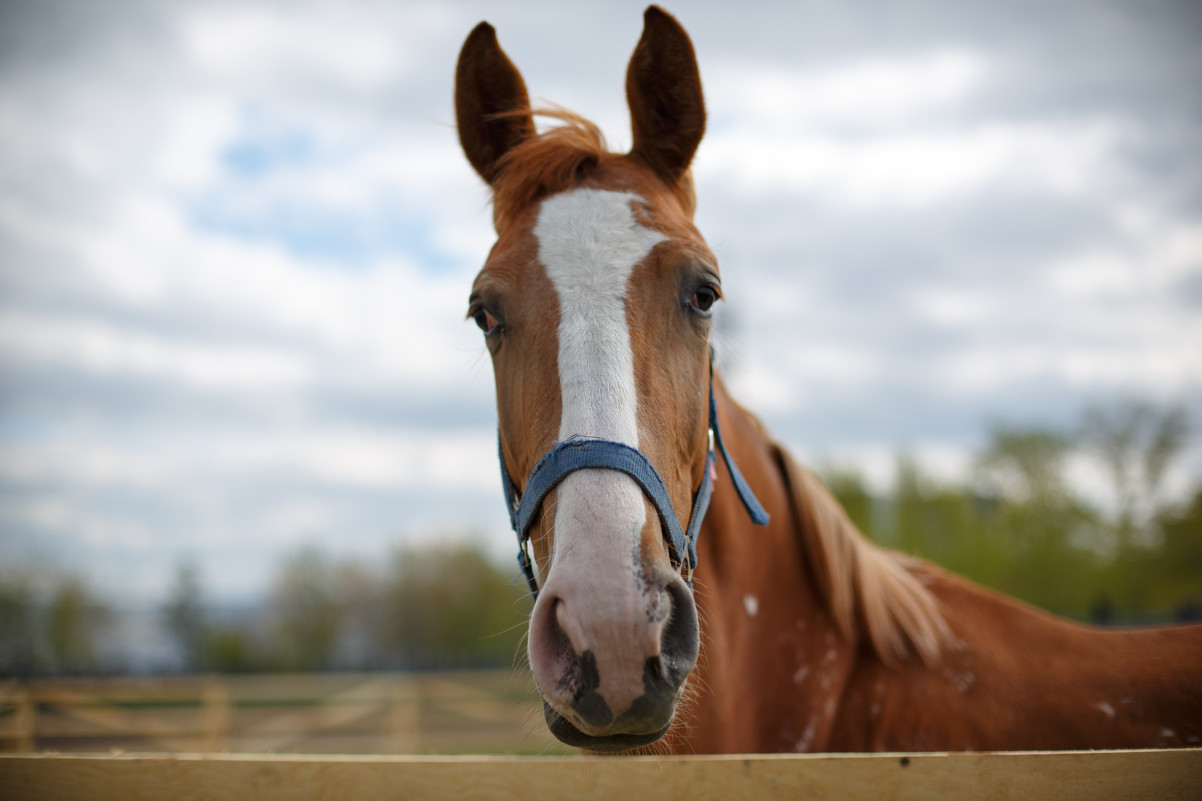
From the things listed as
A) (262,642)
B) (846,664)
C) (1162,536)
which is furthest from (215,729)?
(262,642)

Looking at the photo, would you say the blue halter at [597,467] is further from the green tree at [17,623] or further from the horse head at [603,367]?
the green tree at [17,623]

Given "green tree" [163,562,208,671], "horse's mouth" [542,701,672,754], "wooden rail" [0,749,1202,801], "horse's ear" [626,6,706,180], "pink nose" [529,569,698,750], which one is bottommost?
"green tree" [163,562,208,671]

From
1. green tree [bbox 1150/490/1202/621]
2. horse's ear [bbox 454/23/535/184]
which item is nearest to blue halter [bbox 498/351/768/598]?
horse's ear [bbox 454/23/535/184]

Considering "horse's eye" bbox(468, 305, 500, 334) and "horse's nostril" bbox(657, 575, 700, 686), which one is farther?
"horse's eye" bbox(468, 305, 500, 334)

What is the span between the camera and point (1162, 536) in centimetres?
2152

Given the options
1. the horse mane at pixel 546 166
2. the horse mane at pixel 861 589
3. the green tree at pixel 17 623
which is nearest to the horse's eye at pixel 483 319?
the horse mane at pixel 546 166

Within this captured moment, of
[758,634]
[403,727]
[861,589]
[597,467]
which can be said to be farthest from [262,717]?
[597,467]

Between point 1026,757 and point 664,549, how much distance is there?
1.03 metres

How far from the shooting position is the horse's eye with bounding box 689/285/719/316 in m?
2.03

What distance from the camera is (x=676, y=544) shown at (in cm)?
170

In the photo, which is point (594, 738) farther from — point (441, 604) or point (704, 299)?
point (441, 604)

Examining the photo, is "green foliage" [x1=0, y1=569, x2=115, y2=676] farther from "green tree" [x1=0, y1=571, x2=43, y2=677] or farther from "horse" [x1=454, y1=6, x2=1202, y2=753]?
"horse" [x1=454, y1=6, x2=1202, y2=753]

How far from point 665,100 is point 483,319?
112cm

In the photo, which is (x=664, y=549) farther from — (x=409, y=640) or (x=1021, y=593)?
(x=409, y=640)
